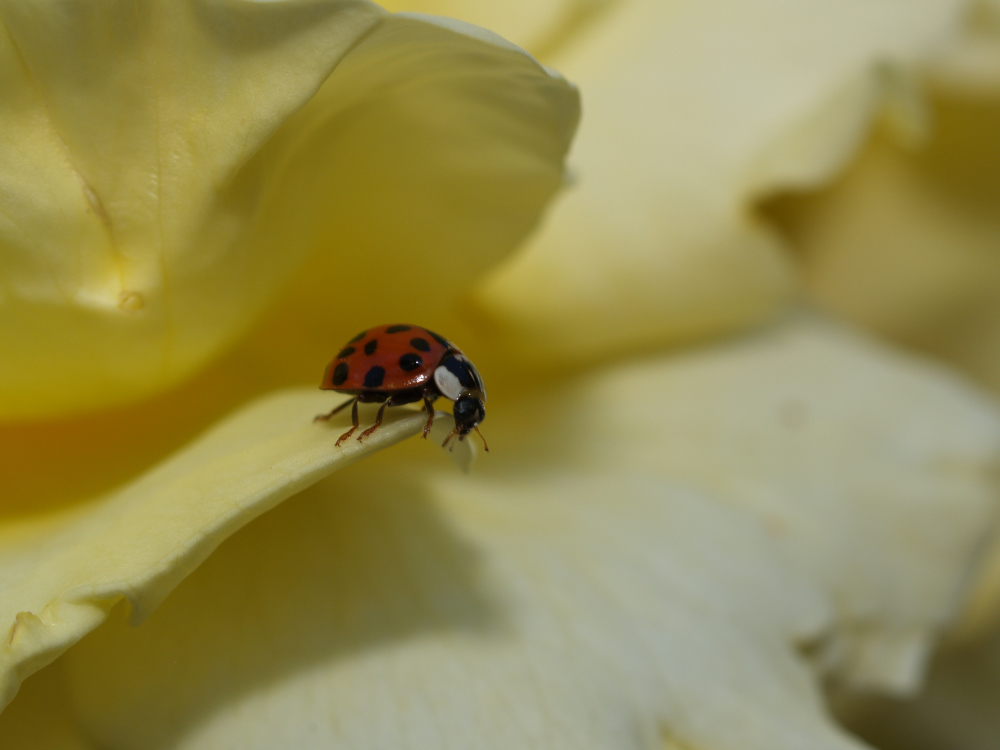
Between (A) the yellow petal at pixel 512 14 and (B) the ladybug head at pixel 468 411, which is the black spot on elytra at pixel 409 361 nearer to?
(B) the ladybug head at pixel 468 411

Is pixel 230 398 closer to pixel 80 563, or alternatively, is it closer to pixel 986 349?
pixel 80 563

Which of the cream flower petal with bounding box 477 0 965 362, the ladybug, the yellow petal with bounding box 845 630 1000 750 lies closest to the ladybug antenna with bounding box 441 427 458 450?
the ladybug

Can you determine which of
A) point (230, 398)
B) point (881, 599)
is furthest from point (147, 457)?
point (881, 599)

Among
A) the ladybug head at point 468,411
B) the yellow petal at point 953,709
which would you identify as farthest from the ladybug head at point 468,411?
the yellow petal at point 953,709

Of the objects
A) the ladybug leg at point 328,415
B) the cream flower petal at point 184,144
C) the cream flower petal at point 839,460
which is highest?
the cream flower petal at point 184,144

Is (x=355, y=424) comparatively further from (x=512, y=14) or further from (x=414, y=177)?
(x=512, y=14)

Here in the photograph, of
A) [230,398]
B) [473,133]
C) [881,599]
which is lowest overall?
[881,599]
